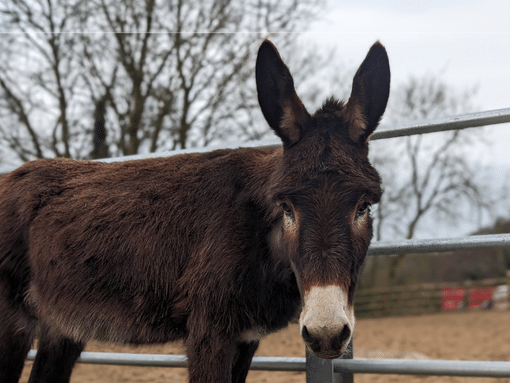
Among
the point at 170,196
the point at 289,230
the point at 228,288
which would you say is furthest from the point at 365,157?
the point at 170,196

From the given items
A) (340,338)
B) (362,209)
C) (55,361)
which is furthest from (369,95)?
(55,361)

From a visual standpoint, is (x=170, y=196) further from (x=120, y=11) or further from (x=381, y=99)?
(x=120, y=11)

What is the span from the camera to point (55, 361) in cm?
300

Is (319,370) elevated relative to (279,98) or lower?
lower

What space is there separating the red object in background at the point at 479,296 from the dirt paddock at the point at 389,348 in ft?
10.8

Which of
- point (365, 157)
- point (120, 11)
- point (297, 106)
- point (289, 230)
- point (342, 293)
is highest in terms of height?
point (120, 11)

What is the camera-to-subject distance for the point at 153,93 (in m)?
11.1

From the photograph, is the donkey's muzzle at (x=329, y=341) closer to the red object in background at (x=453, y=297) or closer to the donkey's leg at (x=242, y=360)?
the donkey's leg at (x=242, y=360)

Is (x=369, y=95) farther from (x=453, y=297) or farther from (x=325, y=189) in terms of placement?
(x=453, y=297)

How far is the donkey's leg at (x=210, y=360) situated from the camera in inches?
81.6

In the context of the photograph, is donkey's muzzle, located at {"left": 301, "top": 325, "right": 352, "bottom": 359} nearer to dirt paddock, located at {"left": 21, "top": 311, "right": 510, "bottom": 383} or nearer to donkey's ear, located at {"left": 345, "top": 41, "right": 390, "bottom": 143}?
dirt paddock, located at {"left": 21, "top": 311, "right": 510, "bottom": 383}

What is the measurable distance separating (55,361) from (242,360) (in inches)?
53.6

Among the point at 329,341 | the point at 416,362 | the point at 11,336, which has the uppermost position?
the point at 329,341

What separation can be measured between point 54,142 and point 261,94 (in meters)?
9.56
